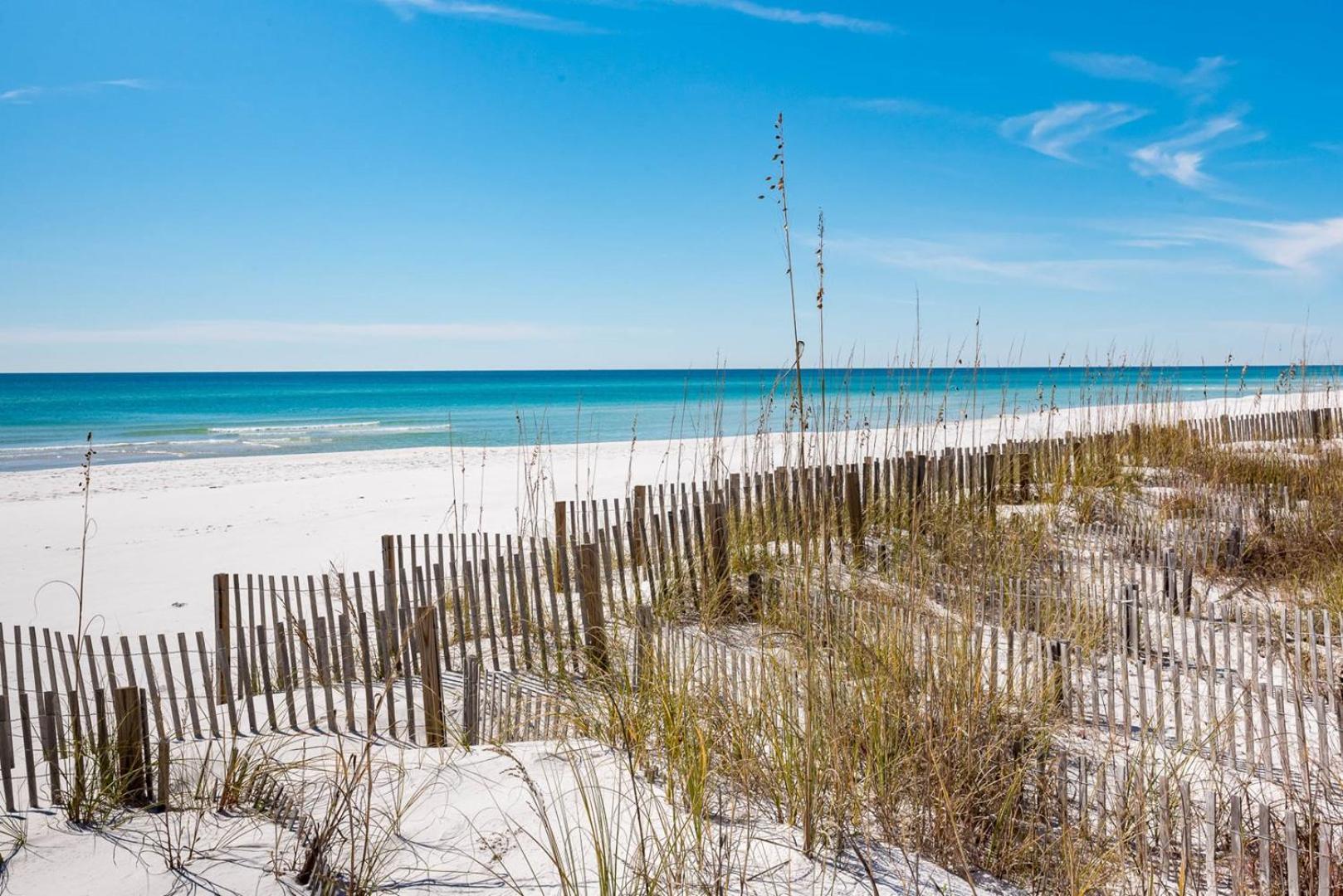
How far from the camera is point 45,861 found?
6.85 ft

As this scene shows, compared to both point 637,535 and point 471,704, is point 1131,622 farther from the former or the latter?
point 471,704

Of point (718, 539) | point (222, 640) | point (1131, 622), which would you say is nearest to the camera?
point (222, 640)

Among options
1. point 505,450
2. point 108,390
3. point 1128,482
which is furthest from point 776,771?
point 108,390

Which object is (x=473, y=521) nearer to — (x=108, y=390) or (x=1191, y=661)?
(x=1191, y=661)

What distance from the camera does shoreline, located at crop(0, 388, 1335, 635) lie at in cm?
609

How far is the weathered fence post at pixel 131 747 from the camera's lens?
2357 millimetres

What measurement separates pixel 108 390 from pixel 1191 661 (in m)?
60.2

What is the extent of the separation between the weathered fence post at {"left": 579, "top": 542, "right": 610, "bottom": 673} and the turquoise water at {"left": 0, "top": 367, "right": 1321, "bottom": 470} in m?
1.42

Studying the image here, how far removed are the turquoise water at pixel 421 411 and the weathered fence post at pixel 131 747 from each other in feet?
7.81

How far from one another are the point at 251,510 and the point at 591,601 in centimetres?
815

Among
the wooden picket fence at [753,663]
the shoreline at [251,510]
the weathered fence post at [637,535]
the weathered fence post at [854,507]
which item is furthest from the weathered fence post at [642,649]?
the weathered fence post at [854,507]

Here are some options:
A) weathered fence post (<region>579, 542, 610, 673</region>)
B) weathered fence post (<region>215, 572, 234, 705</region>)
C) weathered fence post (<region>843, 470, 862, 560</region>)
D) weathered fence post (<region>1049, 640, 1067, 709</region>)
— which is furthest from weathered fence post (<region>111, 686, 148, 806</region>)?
weathered fence post (<region>843, 470, 862, 560</region>)

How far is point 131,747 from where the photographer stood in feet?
7.80

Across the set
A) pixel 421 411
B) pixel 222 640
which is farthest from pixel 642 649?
pixel 421 411
